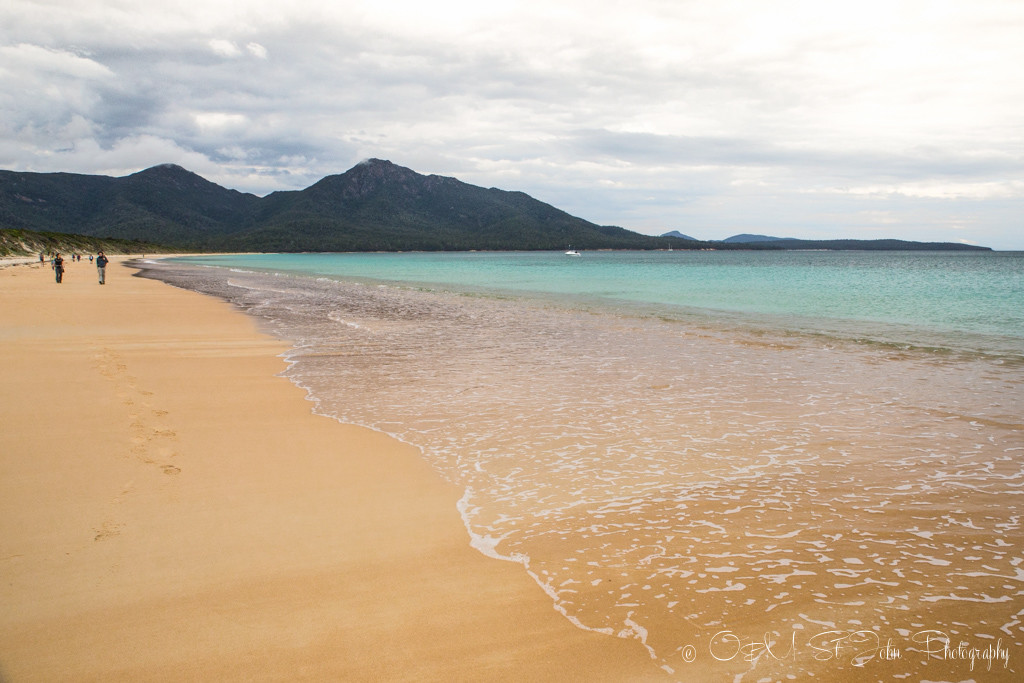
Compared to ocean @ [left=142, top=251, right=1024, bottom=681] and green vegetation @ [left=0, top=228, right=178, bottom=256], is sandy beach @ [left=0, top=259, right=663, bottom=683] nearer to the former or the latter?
ocean @ [left=142, top=251, right=1024, bottom=681]

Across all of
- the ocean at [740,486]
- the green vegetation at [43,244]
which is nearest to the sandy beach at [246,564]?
the ocean at [740,486]

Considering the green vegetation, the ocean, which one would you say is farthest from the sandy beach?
the green vegetation

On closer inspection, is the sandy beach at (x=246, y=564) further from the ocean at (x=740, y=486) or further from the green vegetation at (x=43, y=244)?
the green vegetation at (x=43, y=244)

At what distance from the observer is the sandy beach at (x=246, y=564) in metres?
3.32

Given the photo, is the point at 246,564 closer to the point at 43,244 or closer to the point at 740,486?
the point at 740,486

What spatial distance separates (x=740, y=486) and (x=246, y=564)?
14.2ft

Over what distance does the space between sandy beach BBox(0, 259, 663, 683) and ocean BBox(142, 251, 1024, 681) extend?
44cm

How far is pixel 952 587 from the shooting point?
4094 millimetres

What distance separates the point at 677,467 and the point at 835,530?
1.71 metres

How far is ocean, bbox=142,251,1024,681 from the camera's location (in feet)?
11.9

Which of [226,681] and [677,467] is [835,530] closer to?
[677,467]

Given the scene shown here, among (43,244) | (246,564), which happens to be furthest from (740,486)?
(43,244)

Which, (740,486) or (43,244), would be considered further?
(43,244)

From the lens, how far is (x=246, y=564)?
430cm
